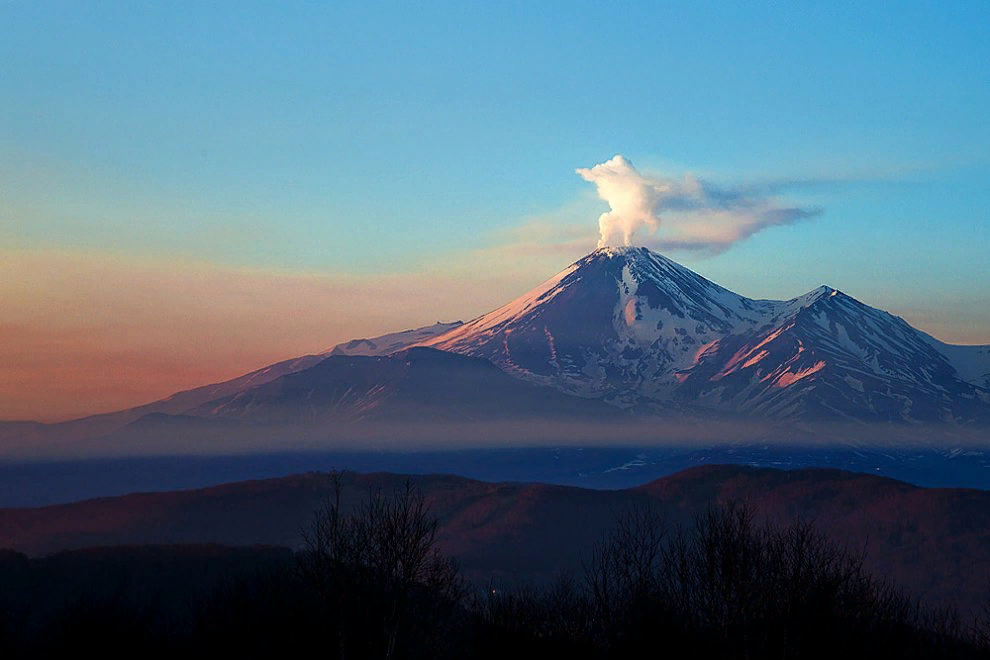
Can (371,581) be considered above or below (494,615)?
above

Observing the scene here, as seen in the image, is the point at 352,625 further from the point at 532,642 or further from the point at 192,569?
the point at 192,569

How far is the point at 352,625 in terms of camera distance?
51688mm

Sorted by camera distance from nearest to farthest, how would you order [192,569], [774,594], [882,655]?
[774,594] → [882,655] → [192,569]

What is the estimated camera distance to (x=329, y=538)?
5231 cm

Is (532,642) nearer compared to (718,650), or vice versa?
(718,650)

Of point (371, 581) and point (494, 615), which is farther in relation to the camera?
point (494, 615)

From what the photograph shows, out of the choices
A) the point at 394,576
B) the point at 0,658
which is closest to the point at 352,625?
the point at 394,576

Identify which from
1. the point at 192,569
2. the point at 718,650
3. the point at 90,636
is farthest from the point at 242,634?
the point at 192,569

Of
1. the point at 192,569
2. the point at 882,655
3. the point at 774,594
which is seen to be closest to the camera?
the point at 774,594

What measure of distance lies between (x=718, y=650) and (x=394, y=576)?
45.4ft

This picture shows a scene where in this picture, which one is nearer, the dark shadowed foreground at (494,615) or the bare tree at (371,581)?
the bare tree at (371,581)

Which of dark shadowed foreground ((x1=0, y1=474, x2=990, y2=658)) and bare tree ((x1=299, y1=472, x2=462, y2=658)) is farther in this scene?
dark shadowed foreground ((x1=0, y1=474, x2=990, y2=658))

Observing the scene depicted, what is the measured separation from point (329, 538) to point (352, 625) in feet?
12.1

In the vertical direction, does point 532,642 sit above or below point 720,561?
below
